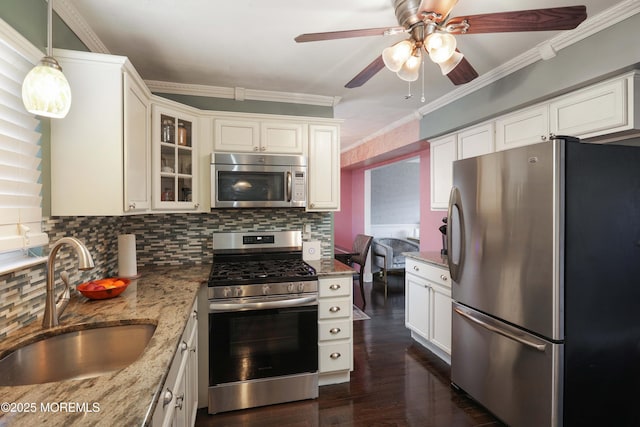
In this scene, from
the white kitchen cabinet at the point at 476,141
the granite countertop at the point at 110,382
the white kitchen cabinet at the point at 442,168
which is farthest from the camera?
the white kitchen cabinet at the point at 442,168

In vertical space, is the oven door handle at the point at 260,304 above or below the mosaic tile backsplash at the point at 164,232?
below

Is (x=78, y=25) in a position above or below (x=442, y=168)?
above

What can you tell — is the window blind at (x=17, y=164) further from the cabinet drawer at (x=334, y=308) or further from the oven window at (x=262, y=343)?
the cabinet drawer at (x=334, y=308)

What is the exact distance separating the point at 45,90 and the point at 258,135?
5.21 ft

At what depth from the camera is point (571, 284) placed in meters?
1.60

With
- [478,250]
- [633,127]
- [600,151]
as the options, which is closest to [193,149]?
[478,250]

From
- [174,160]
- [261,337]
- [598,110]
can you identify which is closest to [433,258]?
[598,110]

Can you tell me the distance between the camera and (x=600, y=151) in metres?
1.65

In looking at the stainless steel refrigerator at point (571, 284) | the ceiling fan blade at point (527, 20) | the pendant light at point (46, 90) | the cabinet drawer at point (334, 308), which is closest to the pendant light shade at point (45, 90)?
the pendant light at point (46, 90)

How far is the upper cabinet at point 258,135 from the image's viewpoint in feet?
8.41

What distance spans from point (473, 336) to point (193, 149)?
98.9 inches

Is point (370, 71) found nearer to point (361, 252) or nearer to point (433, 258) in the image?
point (433, 258)

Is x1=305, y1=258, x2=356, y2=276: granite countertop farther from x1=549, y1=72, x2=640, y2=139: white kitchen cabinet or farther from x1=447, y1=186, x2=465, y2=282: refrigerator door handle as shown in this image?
x1=549, y1=72, x2=640, y2=139: white kitchen cabinet

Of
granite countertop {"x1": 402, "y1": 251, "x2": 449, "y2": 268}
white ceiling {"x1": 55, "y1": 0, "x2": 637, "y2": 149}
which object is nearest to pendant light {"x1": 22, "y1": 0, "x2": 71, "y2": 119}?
white ceiling {"x1": 55, "y1": 0, "x2": 637, "y2": 149}
